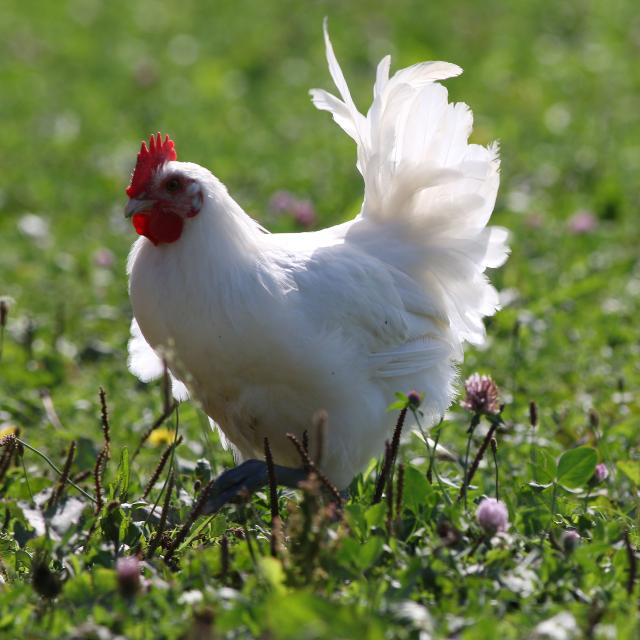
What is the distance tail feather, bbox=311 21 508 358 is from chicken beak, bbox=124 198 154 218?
0.81 metres

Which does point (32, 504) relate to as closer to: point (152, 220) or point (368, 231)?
point (152, 220)

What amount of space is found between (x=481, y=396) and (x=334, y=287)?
84 centimetres

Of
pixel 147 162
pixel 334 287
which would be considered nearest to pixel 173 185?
pixel 147 162

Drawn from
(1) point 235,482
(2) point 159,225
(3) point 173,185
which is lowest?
(1) point 235,482

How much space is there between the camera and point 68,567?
311 cm

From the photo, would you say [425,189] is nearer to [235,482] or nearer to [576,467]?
[576,467]

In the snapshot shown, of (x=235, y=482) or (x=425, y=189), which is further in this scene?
(x=425, y=189)

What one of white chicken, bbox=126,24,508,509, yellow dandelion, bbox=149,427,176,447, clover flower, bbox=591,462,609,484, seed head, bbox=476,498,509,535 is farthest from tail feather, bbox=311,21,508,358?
seed head, bbox=476,498,509,535

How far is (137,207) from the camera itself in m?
3.93

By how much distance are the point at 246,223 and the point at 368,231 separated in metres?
0.59

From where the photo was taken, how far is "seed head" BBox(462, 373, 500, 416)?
3404 mm

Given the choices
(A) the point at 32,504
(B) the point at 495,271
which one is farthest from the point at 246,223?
(B) the point at 495,271

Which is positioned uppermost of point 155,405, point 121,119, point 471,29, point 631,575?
point 471,29

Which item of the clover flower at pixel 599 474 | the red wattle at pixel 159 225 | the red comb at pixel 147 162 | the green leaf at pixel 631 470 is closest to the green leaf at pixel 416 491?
the clover flower at pixel 599 474
